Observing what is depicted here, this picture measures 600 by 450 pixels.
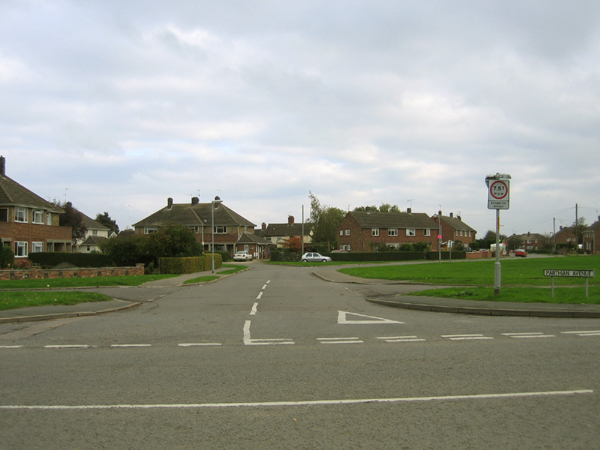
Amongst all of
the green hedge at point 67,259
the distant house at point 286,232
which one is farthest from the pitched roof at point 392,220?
the green hedge at point 67,259

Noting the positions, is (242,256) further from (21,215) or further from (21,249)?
(21,215)

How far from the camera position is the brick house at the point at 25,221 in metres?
42.6

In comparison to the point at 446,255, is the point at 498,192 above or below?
above

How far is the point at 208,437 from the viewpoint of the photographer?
4867 mm

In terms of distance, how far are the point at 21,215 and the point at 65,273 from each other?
16.0 meters

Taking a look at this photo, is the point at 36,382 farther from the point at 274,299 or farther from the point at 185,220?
the point at 185,220

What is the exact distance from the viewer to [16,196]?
44.2m

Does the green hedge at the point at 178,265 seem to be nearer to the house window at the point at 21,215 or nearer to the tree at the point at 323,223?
the house window at the point at 21,215

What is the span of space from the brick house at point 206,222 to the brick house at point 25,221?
2670 centimetres

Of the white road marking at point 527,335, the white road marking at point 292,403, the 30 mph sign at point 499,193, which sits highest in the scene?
the 30 mph sign at point 499,193

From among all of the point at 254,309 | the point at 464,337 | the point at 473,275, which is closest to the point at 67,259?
the point at 473,275

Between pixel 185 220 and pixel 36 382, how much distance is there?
72203 millimetres

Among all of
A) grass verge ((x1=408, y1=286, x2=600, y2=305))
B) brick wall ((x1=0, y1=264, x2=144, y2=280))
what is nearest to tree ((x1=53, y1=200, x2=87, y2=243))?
brick wall ((x1=0, y1=264, x2=144, y2=280))

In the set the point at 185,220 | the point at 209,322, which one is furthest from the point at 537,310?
the point at 185,220
